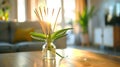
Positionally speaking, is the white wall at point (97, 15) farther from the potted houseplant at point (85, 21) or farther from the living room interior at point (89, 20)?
the potted houseplant at point (85, 21)

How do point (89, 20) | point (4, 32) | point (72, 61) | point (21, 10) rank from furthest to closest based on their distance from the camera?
point (89, 20)
point (21, 10)
point (4, 32)
point (72, 61)

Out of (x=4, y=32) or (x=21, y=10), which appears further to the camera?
(x=21, y=10)

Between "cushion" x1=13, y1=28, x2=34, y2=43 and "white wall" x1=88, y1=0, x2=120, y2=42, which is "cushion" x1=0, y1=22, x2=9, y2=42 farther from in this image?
"white wall" x1=88, y1=0, x2=120, y2=42

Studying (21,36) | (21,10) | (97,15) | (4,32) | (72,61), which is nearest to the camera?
(72,61)

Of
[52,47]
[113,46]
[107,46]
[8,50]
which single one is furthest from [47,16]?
[107,46]

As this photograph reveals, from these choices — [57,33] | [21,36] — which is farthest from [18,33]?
[57,33]

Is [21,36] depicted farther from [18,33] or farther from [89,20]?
[89,20]

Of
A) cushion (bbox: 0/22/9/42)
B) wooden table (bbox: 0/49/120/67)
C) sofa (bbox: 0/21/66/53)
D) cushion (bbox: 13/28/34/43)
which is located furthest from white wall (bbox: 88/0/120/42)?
wooden table (bbox: 0/49/120/67)

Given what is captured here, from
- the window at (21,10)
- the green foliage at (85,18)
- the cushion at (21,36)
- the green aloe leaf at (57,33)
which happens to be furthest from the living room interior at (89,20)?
the green aloe leaf at (57,33)

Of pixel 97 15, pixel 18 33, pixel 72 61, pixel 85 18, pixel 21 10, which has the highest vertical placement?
pixel 21 10

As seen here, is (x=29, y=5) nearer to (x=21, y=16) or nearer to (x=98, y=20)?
(x=21, y=16)

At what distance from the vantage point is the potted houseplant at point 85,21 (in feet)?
22.9

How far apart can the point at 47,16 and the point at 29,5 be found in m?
5.45

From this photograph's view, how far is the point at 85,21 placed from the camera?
23.0 ft
